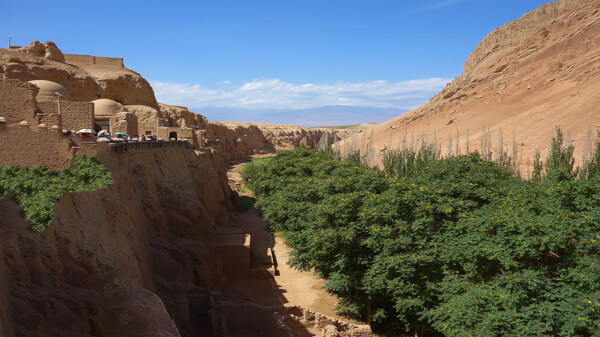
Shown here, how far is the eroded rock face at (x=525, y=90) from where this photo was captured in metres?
36.5

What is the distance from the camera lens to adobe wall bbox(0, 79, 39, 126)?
16766 millimetres

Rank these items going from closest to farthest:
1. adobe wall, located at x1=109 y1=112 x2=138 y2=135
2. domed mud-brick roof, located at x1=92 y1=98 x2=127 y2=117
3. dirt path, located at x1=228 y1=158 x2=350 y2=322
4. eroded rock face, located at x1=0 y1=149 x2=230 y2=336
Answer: eroded rock face, located at x1=0 y1=149 x2=230 y2=336, dirt path, located at x1=228 y1=158 x2=350 y2=322, adobe wall, located at x1=109 y1=112 x2=138 y2=135, domed mud-brick roof, located at x1=92 y1=98 x2=127 y2=117

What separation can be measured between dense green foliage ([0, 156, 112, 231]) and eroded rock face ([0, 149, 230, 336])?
0.26 meters

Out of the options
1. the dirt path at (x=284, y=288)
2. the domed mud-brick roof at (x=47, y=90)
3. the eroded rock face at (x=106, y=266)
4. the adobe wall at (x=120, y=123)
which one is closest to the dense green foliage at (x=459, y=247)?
the dirt path at (x=284, y=288)

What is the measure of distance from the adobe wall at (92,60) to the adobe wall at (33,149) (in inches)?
1256

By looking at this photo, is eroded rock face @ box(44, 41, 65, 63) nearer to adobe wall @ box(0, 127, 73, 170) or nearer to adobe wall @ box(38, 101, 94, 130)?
adobe wall @ box(38, 101, 94, 130)

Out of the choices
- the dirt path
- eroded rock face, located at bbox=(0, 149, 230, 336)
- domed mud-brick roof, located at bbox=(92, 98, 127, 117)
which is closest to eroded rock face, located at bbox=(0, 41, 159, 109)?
domed mud-brick roof, located at bbox=(92, 98, 127, 117)

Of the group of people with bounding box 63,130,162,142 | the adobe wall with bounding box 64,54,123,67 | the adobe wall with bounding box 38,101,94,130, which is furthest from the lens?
the adobe wall with bounding box 64,54,123,67

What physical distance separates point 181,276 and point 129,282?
6.18 m

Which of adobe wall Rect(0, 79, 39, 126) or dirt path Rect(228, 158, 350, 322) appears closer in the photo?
adobe wall Rect(0, 79, 39, 126)

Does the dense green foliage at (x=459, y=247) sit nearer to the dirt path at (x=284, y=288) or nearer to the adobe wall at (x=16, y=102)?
the dirt path at (x=284, y=288)

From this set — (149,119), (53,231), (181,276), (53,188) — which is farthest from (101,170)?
(149,119)

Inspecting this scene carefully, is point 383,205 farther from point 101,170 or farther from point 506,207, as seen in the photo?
point 101,170

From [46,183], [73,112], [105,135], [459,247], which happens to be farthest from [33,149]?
[459,247]
